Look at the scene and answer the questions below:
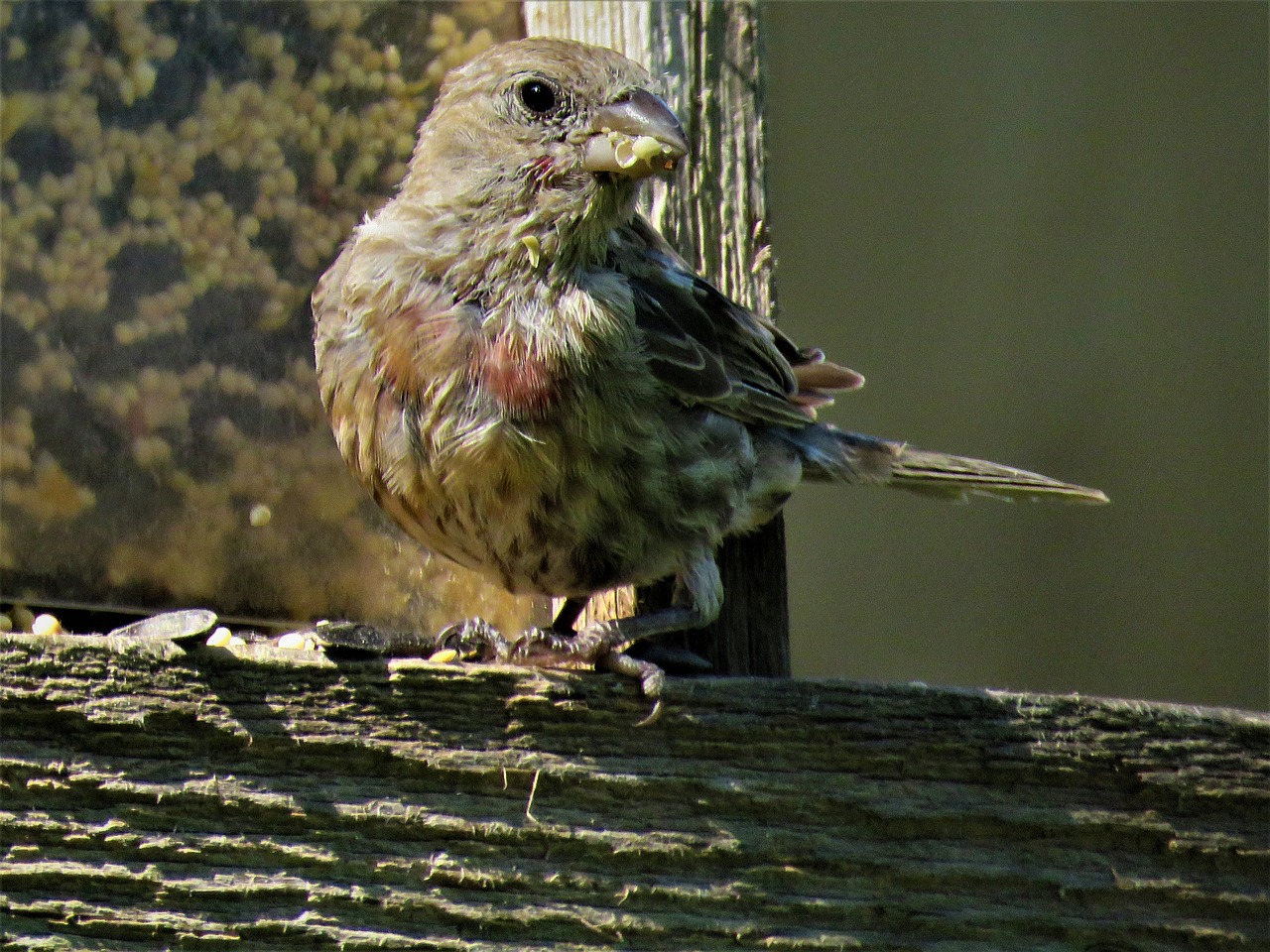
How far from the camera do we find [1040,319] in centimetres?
497

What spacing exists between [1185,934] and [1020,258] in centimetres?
321

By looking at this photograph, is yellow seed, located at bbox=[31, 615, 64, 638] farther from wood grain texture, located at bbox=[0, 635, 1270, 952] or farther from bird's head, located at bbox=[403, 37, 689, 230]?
bird's head, located at bbox=[403, 37, 689, 230]

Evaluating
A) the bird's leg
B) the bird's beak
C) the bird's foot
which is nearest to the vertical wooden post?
the bird's leg

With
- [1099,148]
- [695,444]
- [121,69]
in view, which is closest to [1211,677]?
[1099,148]

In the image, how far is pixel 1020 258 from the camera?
4.99 m

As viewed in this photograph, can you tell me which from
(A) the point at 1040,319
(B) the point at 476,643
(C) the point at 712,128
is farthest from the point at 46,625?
(A) the point at 1040,319

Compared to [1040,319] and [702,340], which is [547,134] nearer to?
[702,340]

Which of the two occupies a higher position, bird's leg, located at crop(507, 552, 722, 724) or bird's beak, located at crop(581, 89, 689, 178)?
bird's beak, located at crop(581, 89, 689, 178)

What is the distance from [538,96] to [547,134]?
71 mm

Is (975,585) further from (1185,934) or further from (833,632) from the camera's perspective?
(1185,934)

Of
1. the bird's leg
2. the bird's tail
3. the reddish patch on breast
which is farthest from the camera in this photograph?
the bird's tail

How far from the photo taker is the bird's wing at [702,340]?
9.00 ft

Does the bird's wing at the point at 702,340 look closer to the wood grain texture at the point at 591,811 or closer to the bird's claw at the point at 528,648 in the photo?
the bird's claw at the point at 528,648

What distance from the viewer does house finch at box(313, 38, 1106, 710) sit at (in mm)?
2523
